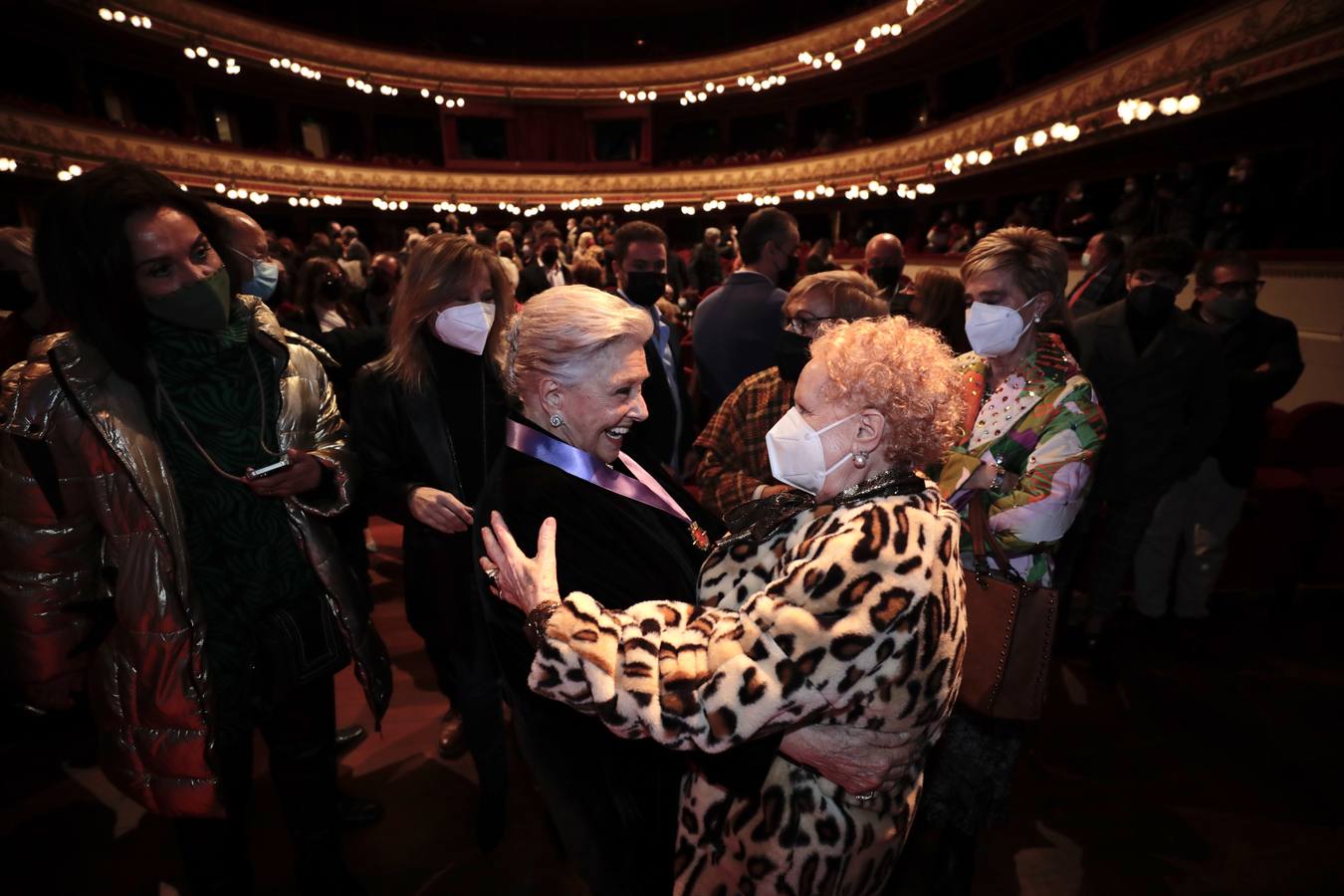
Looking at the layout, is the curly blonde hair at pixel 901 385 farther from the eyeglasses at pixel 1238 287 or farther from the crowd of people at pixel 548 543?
the eyeglasses at pixel 1238 287

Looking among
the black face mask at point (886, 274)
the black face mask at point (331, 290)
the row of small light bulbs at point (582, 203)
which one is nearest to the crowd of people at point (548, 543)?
the black face mask at point (331, 290)

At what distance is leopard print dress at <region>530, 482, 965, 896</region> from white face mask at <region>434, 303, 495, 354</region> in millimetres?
1196

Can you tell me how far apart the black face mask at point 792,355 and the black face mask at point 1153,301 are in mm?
1817

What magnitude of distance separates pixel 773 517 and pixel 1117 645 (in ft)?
11.0

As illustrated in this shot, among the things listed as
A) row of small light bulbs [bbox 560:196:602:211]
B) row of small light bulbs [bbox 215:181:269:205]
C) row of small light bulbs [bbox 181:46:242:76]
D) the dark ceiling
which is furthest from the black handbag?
the dark ceiling

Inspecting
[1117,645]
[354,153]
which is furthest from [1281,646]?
[354,153]

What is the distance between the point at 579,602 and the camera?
1128 millimetres

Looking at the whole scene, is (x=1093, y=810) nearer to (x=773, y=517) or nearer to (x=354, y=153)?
(x=773, y=517)

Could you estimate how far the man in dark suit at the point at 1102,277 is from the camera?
4.24 m

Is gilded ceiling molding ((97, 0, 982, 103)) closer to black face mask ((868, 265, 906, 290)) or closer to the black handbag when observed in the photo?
black face mask ((868, 265, 906, 290))

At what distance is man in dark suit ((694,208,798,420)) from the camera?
3037 mm

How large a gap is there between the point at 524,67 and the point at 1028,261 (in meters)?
24.6

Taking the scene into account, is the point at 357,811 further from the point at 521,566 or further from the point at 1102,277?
the point at 1102,277

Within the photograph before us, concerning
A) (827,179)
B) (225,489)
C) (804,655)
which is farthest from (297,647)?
(827,179)
